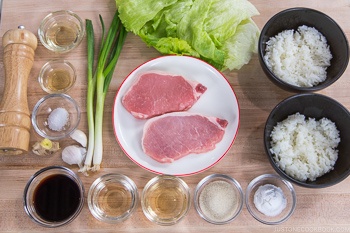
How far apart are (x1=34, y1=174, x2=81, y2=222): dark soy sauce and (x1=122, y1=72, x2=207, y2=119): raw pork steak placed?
397 millimetres

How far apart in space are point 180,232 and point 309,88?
30.4 inches

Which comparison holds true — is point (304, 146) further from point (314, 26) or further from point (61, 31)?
point (61, 31)

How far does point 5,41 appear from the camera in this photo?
76.3 inches

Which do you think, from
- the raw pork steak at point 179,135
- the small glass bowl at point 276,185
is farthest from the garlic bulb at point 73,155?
the small glass bowl at point 276,185

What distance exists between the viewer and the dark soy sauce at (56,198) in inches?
73.5

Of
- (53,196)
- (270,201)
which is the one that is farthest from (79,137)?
(270,201)

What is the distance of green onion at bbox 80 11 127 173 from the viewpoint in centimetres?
194

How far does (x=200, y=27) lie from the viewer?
75.9 inches

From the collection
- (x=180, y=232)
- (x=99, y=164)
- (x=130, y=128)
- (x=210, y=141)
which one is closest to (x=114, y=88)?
(x=130, y=128)

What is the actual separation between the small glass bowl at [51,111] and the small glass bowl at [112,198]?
26cm

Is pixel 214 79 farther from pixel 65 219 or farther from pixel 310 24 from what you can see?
pixel 65 219

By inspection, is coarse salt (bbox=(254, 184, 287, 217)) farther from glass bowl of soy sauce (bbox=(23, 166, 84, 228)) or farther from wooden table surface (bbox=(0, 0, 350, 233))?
glass bowl of soy sauce (bbox=(23, 166, 84, 228))

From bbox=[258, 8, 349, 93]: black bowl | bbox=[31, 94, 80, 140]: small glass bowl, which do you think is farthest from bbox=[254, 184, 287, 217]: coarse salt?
bbox=[31, 94, 80, 140]: small glass bowl

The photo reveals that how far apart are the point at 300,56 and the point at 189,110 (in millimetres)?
513
